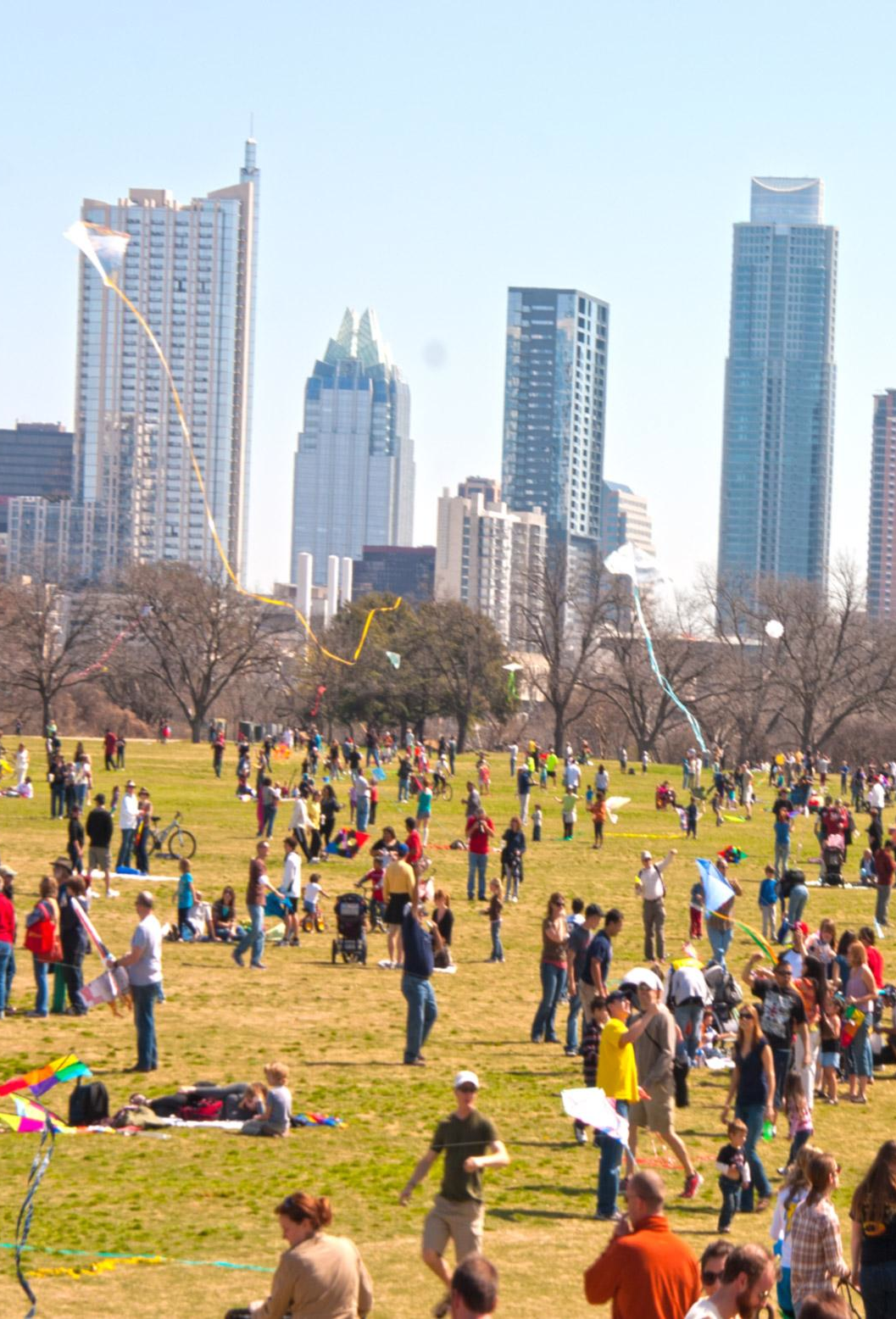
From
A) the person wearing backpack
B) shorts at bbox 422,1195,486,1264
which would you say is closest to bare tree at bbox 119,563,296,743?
the person wearing backpack

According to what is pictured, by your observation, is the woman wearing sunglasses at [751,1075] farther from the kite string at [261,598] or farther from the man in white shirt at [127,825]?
the kite string at [261,598]

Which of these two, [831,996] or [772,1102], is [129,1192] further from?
[831,996]

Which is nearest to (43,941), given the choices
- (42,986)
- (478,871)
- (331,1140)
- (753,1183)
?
(42,986)

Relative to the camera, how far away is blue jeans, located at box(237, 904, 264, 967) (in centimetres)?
2219

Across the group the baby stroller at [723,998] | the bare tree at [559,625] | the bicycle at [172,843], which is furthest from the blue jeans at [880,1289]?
the bare tree at [559,625]

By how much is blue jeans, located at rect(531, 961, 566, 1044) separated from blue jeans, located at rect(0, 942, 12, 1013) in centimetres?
516

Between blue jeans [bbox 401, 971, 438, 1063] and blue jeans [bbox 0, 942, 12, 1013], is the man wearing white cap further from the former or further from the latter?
blue jeans [bbox 0, 942, 12, 1013]

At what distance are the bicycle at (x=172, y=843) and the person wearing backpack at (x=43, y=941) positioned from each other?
1309 centimetres

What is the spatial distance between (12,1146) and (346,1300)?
6234 millimetres

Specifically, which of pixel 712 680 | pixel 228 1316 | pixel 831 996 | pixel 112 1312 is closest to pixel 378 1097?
pixel 831 996

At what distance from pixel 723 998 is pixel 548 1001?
1.96 meters

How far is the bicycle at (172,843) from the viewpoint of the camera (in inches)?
1271

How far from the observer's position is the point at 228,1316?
8.84 metres

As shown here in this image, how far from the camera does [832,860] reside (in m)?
33.9
